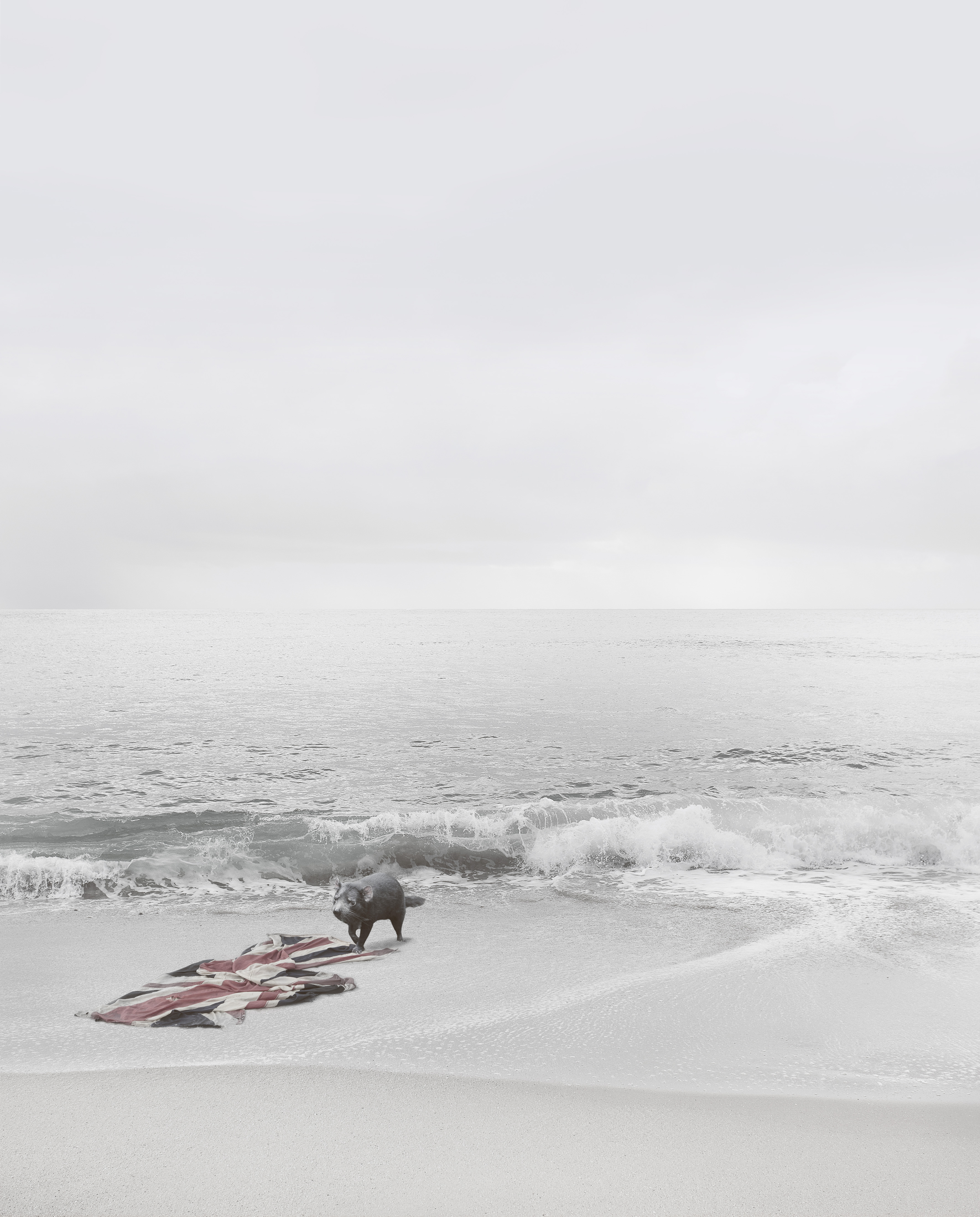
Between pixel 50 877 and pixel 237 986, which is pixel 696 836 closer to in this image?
pixel 237 986

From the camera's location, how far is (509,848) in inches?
593

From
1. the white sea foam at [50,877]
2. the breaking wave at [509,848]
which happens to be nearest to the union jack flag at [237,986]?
the breaking wave at [509,848]

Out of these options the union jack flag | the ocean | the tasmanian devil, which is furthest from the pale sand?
the tasmanian devil

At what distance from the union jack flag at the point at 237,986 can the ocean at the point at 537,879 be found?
0.82ft

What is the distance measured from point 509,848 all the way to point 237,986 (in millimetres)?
7970

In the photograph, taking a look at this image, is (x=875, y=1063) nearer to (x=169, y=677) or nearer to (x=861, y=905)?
(x=861, y=905)

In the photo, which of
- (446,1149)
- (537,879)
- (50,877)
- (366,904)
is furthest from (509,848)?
(446,1149)

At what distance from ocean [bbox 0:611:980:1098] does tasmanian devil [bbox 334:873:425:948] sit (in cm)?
59

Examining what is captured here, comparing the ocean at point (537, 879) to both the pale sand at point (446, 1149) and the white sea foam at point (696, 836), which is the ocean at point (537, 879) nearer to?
the white sea foam at point (696, 836)

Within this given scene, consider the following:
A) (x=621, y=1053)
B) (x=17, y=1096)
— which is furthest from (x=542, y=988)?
(x=17, y=1096)

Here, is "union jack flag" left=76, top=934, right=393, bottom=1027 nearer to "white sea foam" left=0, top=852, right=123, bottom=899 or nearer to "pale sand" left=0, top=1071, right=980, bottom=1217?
"pale sand" left=0, top=1071, right=980, bottom=1217

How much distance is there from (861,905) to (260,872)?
10.6m

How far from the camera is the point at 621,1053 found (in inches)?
249

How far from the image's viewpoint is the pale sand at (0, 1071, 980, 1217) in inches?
169
